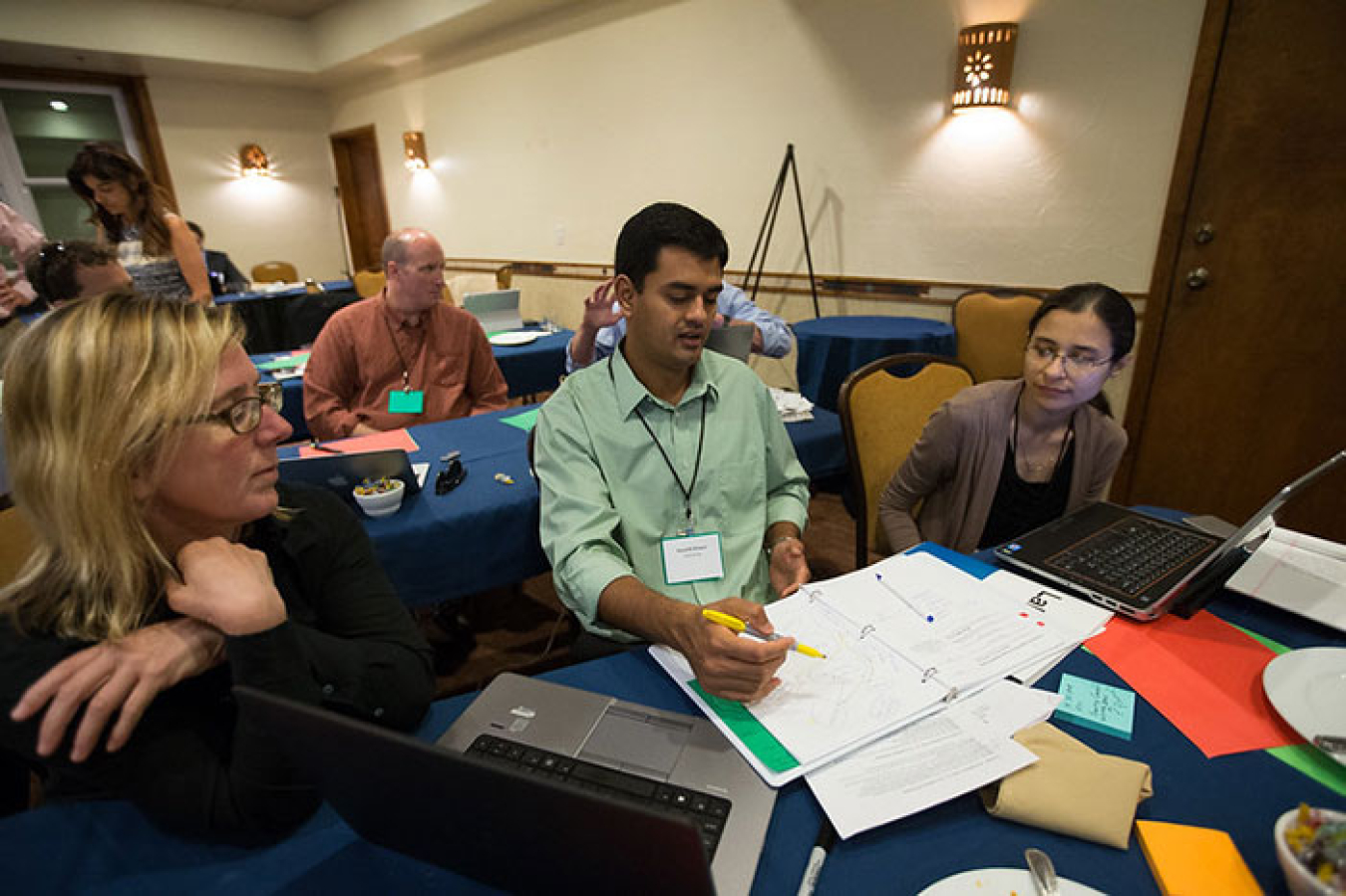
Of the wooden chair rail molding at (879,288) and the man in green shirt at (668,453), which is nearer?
the man in green shirt at (668,453)

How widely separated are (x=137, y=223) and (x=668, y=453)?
156 inches

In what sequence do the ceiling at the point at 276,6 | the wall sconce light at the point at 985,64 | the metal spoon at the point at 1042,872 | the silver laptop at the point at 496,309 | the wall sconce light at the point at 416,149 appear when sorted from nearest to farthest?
the metal spoon at the point at 1042,872, the wall sconce light at the point at 985,64, the silver laptop at the point at 496,309, the ceiling at the point at 276,6, the wall sconce light at the point at 416,149

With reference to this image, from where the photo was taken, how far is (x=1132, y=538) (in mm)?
1213

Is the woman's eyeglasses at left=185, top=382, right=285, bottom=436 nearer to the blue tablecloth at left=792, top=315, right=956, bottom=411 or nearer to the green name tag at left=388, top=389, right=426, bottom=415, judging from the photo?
the green name tag at left=388, top=389, right=426, bottom=415

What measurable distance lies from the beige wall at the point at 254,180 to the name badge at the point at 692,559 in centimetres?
954

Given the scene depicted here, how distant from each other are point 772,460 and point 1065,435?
755 mm

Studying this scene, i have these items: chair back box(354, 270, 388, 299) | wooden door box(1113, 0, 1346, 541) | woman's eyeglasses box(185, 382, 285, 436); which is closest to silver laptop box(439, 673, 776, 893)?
woman's eyeglasses box(185, 382, 285, 436)

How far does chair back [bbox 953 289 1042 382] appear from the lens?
332 cm

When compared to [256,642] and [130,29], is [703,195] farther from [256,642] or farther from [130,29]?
[130,29]

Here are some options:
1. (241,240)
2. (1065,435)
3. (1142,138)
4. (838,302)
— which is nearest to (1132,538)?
(1065,435)

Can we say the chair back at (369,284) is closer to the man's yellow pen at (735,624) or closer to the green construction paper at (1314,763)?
the man's yellow pen at (735,624)

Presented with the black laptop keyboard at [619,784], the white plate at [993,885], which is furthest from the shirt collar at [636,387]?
the white plate at [993,885]

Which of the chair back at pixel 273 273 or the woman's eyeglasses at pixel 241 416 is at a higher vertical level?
the woman's eyeglasses at pixel 241 416

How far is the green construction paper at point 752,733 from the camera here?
74cm
